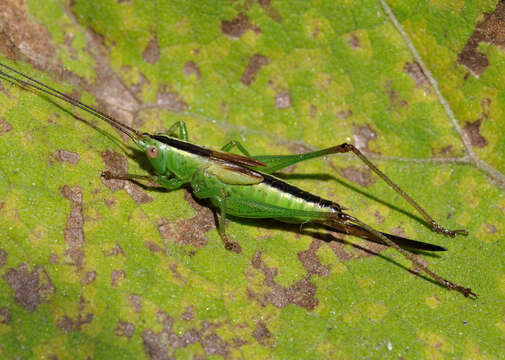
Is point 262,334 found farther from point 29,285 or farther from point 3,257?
point 3,257

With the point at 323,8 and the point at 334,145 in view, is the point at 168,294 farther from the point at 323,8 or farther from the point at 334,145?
the point at 323,8

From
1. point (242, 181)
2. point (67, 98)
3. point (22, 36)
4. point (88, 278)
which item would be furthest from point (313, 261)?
point (22, 36)

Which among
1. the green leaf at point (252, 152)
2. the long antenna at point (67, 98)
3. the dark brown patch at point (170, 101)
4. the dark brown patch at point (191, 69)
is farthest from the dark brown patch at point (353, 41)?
the long antenna at point (67, 98)

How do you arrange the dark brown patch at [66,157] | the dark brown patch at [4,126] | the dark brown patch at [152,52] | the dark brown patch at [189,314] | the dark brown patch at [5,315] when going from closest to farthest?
the dark brown patch at [5,315] → the dark brown patch at [189,314] → the dark brown patch at [4,126] → the dark brown patch at [66,157] → the dark brown patch at [152,52]

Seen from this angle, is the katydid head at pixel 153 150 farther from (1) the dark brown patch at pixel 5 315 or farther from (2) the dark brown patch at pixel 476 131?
(2) the dark brown patch at pixel 476 131

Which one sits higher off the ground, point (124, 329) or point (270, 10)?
point (270, 10)

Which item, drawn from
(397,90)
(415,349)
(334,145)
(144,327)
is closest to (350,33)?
(397,90)

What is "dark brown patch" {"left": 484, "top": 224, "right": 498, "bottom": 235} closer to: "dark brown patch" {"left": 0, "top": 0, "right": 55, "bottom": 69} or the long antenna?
the long antenna
